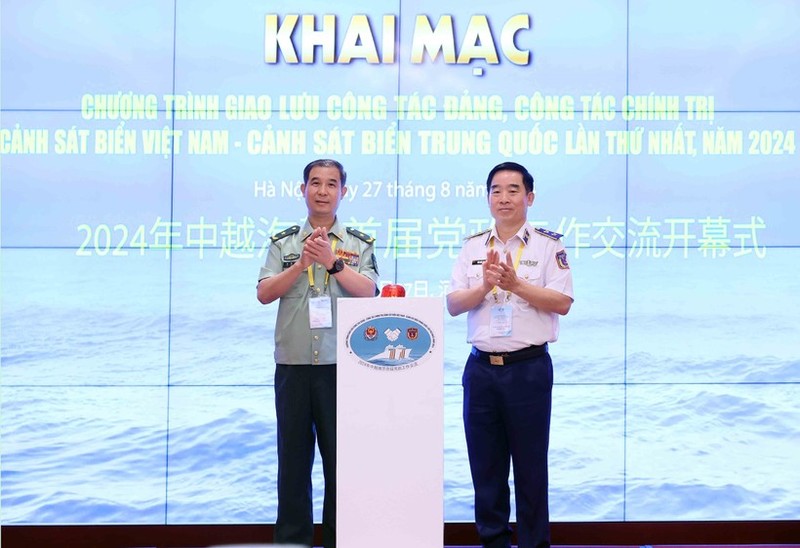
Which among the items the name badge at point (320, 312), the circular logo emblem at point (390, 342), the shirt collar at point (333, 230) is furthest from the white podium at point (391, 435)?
the shirt collar at point (333, 230)

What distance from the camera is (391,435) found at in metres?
2.88

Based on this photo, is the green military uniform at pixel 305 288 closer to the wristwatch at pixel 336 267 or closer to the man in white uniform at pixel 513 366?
the wristwatch at pixel 336 267

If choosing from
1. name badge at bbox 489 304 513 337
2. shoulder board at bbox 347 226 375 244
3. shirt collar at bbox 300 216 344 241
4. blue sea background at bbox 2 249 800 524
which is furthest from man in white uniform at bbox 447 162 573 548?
blue sea background at bbox 2 249 800 524

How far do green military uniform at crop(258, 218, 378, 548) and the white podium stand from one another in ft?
1.23

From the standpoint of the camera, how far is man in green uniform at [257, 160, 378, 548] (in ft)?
10.6

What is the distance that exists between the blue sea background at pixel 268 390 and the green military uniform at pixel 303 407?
65 cm

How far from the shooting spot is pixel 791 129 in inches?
156

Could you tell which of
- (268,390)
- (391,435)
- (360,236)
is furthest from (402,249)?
(391,435)

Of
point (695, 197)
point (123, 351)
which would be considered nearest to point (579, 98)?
point (695, 197)

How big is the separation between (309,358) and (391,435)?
0.55m

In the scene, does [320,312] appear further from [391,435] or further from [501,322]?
[501,322]

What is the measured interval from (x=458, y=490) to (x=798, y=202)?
212 cm

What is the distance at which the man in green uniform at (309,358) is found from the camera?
10.6 ft

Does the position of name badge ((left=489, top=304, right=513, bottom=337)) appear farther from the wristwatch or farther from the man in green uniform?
the wristwatch
